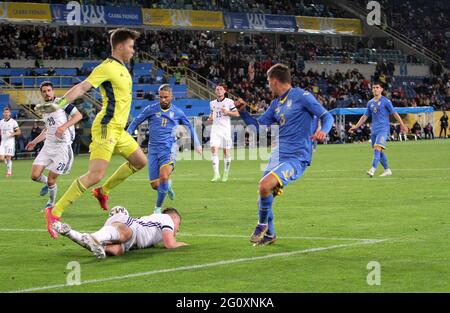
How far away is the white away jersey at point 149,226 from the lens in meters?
11.6

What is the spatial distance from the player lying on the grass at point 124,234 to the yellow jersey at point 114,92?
5.58 ft

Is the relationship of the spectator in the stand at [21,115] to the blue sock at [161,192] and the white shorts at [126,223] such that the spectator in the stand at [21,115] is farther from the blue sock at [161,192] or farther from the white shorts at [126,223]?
the white shorts at [126,223]

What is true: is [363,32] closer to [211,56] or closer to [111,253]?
[211,56]

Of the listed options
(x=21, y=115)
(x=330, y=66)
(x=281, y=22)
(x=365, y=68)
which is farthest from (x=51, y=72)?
(x=365, y=68)

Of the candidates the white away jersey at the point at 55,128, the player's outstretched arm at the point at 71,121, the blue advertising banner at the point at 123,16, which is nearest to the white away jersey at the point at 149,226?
the player's outstretched arm at the point at 71,121

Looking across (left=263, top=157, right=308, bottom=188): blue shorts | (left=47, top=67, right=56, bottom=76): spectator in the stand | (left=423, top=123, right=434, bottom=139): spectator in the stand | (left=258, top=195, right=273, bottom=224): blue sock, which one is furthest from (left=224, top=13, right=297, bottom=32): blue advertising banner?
(left=258, top=195, right=273, bottom=224): blue sock

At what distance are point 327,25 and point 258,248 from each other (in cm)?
6263

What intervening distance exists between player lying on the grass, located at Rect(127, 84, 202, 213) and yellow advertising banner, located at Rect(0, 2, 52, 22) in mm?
38082

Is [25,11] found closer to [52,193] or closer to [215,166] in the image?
[215,166]

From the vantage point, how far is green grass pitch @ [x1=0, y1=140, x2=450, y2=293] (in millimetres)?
9117

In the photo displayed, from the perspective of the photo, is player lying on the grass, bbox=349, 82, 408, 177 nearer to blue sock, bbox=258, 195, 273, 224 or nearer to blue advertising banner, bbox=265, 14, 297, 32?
blue sock, bbox=258, 195, 273, 224

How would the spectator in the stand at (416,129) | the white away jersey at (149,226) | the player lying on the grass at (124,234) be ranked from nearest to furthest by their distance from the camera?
the player lying on the grass at (124,234) → the white away jersey at (149,226) → the spectator in the stand at (416,129)

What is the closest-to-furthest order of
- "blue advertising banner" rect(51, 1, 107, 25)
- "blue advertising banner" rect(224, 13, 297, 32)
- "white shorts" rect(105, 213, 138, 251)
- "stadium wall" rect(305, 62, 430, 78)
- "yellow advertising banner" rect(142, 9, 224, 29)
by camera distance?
"white shorts" rect(105, 213, 138, 251) < "blue advertising banner" rect(51, 1, 107, 25) < "yellow advertising banner" rect(142, 9, 224, 29) < "blue advertising banner" rect(224, 13, 297, 32) < "stadium wall" rect(305, 62, 430, 78)
